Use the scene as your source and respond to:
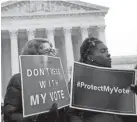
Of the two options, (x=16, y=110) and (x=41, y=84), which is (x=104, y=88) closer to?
(x=41, y=84)

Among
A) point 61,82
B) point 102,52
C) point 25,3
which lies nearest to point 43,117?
point 61,82

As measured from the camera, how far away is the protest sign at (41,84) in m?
2.27

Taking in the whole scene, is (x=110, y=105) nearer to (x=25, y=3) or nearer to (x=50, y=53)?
(x=50, y=53)

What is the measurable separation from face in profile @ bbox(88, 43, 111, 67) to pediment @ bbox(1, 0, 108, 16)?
88.8ft

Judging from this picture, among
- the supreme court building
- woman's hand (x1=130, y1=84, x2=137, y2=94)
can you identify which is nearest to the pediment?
the supreme court building

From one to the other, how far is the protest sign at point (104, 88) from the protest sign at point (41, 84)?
0.13m

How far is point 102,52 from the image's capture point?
8.30 feet

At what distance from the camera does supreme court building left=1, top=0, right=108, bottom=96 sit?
2859 centimetres

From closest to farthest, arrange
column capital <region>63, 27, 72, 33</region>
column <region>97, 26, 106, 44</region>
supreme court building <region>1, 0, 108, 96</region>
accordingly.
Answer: supreme court building <region>1, 0, 108, 96</region>
column <region>97, 26, 106, 44</region>
column capital <region>63, 27, 72, 33</region>

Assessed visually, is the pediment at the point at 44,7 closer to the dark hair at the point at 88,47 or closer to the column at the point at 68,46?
the column at the point at 68,46

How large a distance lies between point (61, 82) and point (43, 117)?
350 mm

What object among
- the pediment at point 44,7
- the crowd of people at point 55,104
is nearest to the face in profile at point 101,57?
the crowd of people at point 55,104

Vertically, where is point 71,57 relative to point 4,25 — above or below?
below

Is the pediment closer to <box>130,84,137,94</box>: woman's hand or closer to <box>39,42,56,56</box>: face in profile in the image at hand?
<box>39,42,56,56</box>: face in profile
